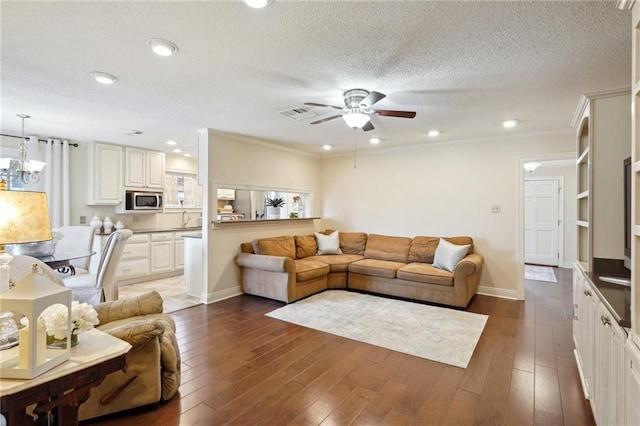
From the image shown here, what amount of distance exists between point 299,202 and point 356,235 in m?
1.52

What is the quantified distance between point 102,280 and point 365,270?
340 cm

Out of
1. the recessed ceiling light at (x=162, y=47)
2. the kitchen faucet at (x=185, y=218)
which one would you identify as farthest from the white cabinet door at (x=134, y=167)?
the recessed ceiling light at (x=162, y=47)

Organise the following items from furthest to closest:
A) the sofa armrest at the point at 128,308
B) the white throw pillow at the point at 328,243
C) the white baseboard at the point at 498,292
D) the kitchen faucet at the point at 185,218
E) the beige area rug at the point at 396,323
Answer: the kitchen faucet at the point at 185,218 < the white throw pillow at the point at 328,243 < the white baseboard at the point at 498,292 < the beige area rug at the point at 396,323 < the sofa armrest at the point at 128,308

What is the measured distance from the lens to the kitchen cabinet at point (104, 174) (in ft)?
17.3

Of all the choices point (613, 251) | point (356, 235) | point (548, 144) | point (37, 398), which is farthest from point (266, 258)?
point (548, 144)

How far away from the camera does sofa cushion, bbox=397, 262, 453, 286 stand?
4.24 metres

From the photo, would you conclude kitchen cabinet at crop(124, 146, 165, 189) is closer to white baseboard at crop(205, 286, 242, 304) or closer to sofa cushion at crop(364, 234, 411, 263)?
white baseboard at crop(205, 286, 242, 304)

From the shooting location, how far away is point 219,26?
1.90 metres

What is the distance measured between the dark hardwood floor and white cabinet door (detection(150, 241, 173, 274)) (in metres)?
2.48

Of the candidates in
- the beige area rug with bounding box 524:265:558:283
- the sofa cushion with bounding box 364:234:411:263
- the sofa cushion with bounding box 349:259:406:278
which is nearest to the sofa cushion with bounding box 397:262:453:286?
the sofa cushion with bounding box 349:259:406:278

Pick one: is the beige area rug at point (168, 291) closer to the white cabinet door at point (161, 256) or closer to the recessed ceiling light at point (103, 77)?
the white cabinet door at point (161, 256)

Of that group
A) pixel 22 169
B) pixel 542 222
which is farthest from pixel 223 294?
pixel 542 222

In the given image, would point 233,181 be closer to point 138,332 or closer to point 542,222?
point 138,332

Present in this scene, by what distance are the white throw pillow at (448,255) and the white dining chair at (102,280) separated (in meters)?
4.07
